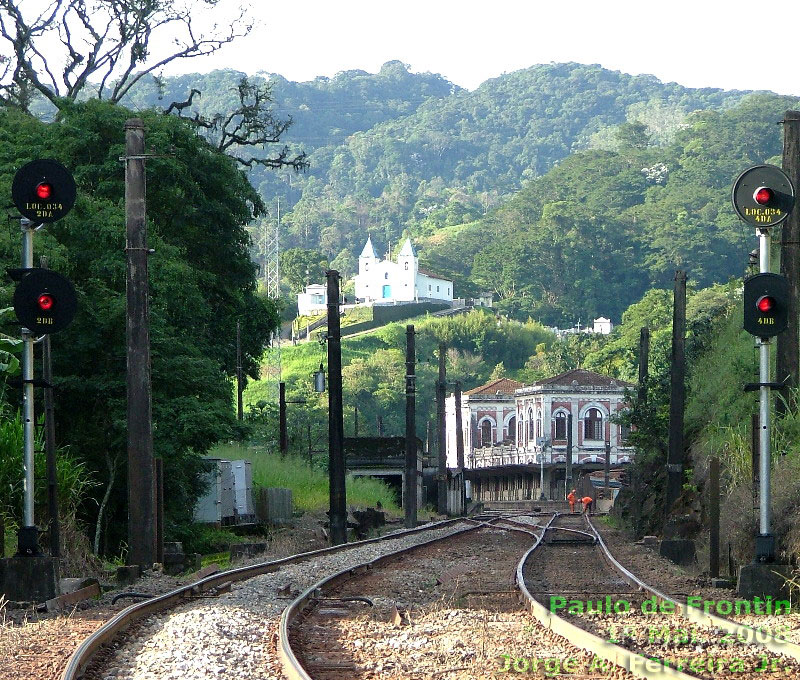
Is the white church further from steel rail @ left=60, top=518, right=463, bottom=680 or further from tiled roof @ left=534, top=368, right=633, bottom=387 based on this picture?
steel rail @ left=60, top=518, right=463, bottom=680

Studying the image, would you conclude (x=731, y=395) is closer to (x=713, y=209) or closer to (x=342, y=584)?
(x=342, y=584)

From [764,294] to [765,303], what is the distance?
96 mm

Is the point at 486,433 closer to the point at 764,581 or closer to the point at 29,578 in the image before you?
the point at 764,581

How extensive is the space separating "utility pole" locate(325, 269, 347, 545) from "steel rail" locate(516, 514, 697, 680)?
17.5 metres

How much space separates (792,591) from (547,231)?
14883cm

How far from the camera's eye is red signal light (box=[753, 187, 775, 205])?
1390 centimetres

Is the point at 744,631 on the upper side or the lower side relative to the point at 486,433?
upper

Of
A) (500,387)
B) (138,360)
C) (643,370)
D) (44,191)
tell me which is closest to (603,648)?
(44,191)

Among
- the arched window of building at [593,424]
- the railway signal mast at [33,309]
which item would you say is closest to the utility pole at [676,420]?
the railway signal mast at [33,309]

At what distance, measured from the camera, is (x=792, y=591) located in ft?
43.4

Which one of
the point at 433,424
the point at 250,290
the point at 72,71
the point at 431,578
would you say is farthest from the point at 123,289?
the point at 433,424

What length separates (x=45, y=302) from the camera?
45.0ft

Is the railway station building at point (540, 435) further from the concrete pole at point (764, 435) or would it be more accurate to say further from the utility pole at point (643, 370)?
the concrete pole at point (764, 435)

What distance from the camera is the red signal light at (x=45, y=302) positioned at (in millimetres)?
13695
